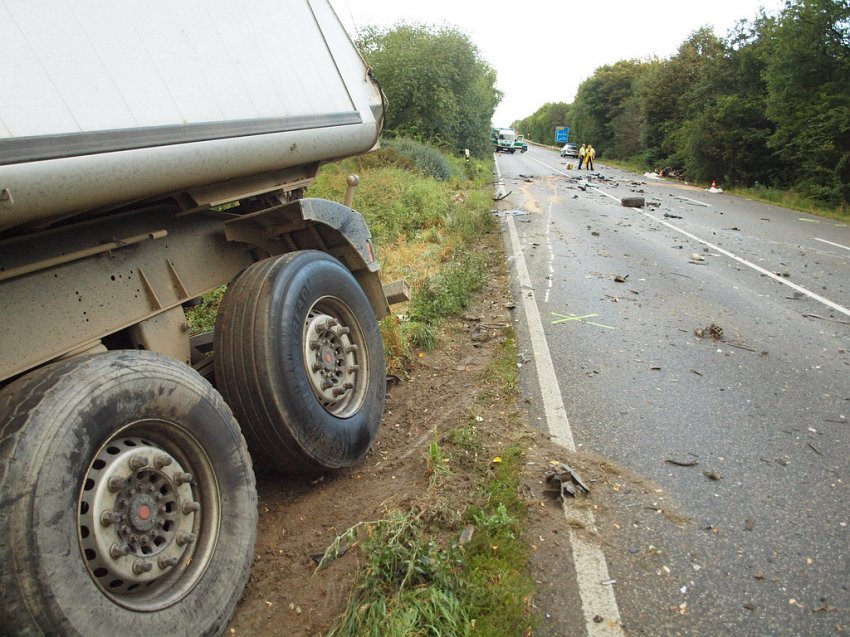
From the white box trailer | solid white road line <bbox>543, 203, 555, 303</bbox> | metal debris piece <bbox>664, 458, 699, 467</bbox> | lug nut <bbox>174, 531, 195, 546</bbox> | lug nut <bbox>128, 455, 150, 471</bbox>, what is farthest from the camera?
solid white road line <bbox>543, 203, 555, 303</bbox>

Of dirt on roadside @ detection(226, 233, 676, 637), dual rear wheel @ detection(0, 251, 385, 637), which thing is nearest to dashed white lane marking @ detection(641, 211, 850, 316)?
dirt on roadside @ detection(226, 233, 676, 637)

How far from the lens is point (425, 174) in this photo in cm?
1967

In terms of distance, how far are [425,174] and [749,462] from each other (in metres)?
16.7

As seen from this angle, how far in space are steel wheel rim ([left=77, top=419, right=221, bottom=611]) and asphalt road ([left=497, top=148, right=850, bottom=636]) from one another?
1.64 metres

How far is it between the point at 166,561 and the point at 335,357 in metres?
1.70

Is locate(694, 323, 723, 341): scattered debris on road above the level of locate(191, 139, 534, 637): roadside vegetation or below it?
below

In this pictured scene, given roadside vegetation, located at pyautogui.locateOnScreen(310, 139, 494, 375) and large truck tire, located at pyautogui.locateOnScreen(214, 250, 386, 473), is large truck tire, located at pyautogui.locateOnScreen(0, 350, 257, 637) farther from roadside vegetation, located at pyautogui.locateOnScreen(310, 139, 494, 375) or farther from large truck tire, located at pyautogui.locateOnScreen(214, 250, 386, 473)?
roadside vegetation, located at pyautogui.locateOnScreen(310, 139, 494, 375)

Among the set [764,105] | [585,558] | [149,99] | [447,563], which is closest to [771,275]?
[585,558]

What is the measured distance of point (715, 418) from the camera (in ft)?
15.4

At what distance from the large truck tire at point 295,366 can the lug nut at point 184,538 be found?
0.81 m

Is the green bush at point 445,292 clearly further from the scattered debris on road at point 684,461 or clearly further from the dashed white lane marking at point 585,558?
the scattered debris on road at point 684,461

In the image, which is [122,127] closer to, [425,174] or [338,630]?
[338,630]

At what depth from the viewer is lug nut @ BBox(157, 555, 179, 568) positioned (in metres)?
2.33

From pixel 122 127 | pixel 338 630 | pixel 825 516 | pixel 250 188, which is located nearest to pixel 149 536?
pixel 338 630
